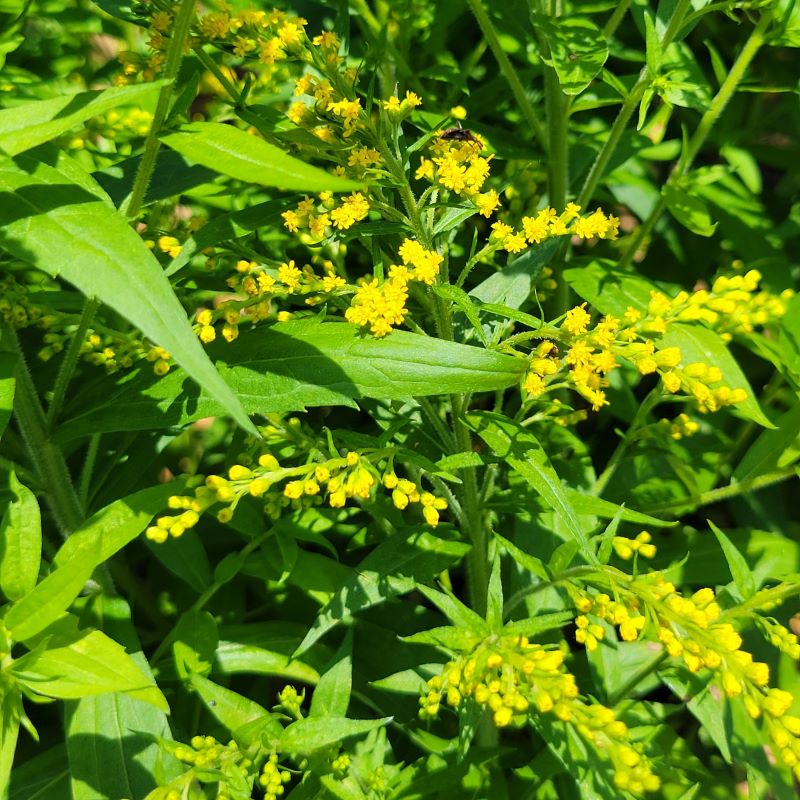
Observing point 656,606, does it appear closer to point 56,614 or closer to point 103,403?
point 56,614

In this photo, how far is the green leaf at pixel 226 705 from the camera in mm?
2283

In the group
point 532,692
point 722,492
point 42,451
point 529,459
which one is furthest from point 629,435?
point 42,451

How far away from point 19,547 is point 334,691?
2.99ft

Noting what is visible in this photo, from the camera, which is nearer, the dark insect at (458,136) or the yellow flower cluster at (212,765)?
the yellow flower cluster at (212,765)

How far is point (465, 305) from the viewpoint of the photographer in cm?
191

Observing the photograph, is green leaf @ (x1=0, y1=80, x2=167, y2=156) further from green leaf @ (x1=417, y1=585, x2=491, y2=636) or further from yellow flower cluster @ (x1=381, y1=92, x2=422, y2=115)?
green leaf @ (x1=417, y1=585, x2=491, y2=636)

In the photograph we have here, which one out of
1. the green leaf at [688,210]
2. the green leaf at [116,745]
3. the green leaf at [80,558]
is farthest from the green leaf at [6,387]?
the green leaf at [688,210]

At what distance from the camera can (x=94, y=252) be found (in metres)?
1.57

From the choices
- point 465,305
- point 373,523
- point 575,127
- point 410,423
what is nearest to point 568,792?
point 373,523

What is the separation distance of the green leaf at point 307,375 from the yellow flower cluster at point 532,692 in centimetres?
60

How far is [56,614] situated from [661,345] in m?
1.80

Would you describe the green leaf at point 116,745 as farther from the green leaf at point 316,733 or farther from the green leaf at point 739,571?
the green leaf at point 739,571

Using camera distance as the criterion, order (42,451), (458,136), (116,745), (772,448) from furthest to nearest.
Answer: (772,448), (42,451), (116,745), (458,136)

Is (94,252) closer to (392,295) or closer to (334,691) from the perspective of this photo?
(392,295)
